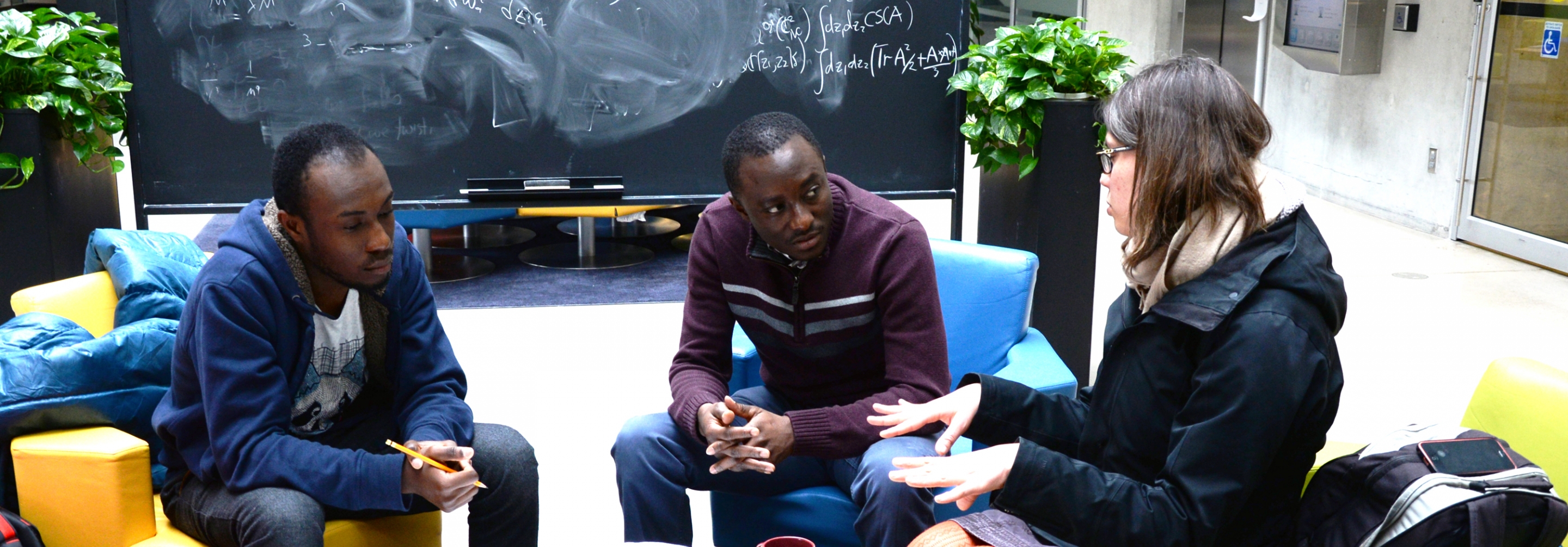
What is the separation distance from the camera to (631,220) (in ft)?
20.8

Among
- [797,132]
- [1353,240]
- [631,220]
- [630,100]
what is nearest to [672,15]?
[630,100]

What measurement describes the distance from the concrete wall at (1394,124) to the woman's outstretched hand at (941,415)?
13.6 feet

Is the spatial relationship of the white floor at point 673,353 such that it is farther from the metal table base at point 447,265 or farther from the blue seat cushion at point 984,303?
the blue seat cushion at point 984,303

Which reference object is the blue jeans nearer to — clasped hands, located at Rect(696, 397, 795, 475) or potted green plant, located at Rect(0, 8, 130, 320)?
clasped hands, located at Rect(696, 397, 795, 475)

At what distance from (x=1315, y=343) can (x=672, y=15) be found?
265 cm

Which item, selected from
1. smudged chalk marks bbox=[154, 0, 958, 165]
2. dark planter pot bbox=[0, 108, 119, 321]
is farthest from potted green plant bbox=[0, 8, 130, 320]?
smudged chalk marks bbox=[154, 0, 958, 165]

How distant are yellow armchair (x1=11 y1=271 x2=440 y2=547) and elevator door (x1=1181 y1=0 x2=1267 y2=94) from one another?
7278mm

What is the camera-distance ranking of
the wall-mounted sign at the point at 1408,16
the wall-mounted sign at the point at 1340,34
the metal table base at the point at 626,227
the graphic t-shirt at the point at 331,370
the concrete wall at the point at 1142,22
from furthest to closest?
the concrete wall at the point at 1142,22 → the wall-mounted sign at the point at 1340,34 → the wall-mounted sign at the point at 1408,16 → the metal table base at the point at 626,227 → the graphic t-shirt at the point at 331,370

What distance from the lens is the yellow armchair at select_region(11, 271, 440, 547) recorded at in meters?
1.98

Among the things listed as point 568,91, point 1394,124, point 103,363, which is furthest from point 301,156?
point 1394,124

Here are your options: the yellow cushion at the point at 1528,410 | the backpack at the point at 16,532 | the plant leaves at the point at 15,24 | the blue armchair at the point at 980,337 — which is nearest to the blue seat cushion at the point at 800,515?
the blue armchair at the point at 980,337

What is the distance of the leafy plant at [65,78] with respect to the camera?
3.13 m

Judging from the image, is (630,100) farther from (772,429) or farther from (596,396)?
(772,429)

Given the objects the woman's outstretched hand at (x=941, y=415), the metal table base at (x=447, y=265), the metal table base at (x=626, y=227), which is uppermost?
the woman's outstretched hand at (x=941, y=415)
